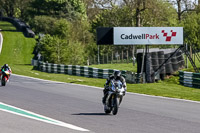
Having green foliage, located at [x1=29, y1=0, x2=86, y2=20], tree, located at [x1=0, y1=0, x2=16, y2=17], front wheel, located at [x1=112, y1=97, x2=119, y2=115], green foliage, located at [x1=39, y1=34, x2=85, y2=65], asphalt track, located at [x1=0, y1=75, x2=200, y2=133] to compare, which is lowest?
asphalt track, located at [x1=0, y1=75, x2=200, y2=133]

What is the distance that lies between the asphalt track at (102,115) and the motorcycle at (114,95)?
0.29 m

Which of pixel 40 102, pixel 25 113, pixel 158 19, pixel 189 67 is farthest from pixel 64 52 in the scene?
pixel 25 113

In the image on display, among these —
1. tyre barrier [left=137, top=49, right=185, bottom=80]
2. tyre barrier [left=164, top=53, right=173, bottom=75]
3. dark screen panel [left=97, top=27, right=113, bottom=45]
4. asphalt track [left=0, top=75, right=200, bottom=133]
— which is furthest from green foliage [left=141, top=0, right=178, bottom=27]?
asphalt track [left=0, top=75, right=200, bottom=133]

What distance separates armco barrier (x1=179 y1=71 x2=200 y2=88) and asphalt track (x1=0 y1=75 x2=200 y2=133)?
29.7ft

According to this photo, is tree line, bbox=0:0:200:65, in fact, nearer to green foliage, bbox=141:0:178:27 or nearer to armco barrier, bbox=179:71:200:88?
green foliage, bbox=141:0:178:27

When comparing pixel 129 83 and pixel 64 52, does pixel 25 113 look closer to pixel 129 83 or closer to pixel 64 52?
pixel 129 83

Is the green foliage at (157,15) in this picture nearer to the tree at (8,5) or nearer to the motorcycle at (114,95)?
the motorcycle at (114,95)

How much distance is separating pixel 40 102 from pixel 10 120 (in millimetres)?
5454

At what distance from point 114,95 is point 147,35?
57.7ft

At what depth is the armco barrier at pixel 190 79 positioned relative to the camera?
94.3 ft

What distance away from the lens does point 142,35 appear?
30844 mm

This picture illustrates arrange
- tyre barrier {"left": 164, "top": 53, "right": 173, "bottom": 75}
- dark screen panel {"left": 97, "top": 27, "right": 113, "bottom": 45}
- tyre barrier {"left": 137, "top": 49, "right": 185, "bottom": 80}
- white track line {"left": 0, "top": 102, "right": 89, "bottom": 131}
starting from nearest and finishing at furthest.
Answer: white track line {"left": 0, "top": 102, "right": 89, "bottom": 131} < dark screen panel {"left": 97, "top": 27, "right": 113, "bottom": 45} < tyre barrier {"left": 137, "top": 49, "right": 185, "bottom": 80} < tyre barrier {"left": 164, "top": 53, "right": 173, "bottom": 75}

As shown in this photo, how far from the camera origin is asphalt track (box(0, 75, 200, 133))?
1104 centimetres

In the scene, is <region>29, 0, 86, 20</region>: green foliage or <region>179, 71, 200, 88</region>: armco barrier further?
<region>29, 0, 86, 20</region>: green foliage
